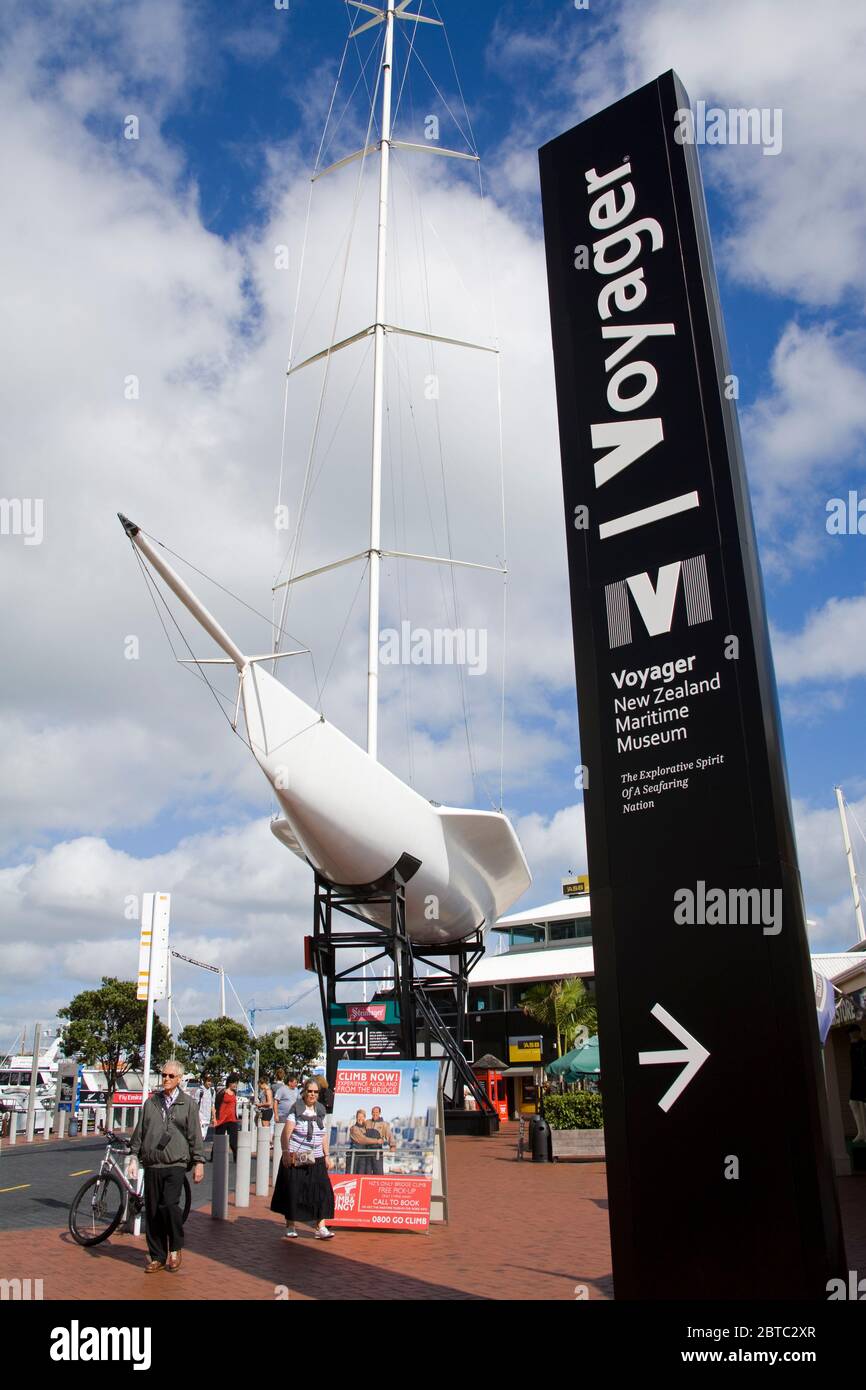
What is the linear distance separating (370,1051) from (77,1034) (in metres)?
31.7

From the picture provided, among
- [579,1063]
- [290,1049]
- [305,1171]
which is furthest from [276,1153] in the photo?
[290,1049]

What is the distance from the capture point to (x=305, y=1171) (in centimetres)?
1102

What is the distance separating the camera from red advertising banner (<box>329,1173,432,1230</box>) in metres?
11.2

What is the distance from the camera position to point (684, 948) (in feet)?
20.3

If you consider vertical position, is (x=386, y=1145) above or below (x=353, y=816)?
below

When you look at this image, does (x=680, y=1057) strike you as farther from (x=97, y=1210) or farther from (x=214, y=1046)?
(x=214, y=1046)

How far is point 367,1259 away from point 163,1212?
202cm

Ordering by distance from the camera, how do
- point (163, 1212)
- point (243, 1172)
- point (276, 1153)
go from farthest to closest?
point (276, 1153), point (243, 1172), point (163, 1212)

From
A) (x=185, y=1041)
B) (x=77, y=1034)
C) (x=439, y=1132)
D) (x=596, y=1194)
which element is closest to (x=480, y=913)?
(x=596, y=1194)

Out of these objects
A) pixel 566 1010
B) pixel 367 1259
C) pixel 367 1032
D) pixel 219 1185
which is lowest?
pixel 367 1259

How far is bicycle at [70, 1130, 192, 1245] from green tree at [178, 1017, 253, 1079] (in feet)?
212

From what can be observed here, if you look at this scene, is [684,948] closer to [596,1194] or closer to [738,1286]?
[738,1286]

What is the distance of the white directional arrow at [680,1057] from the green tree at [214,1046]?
70.7 meters
